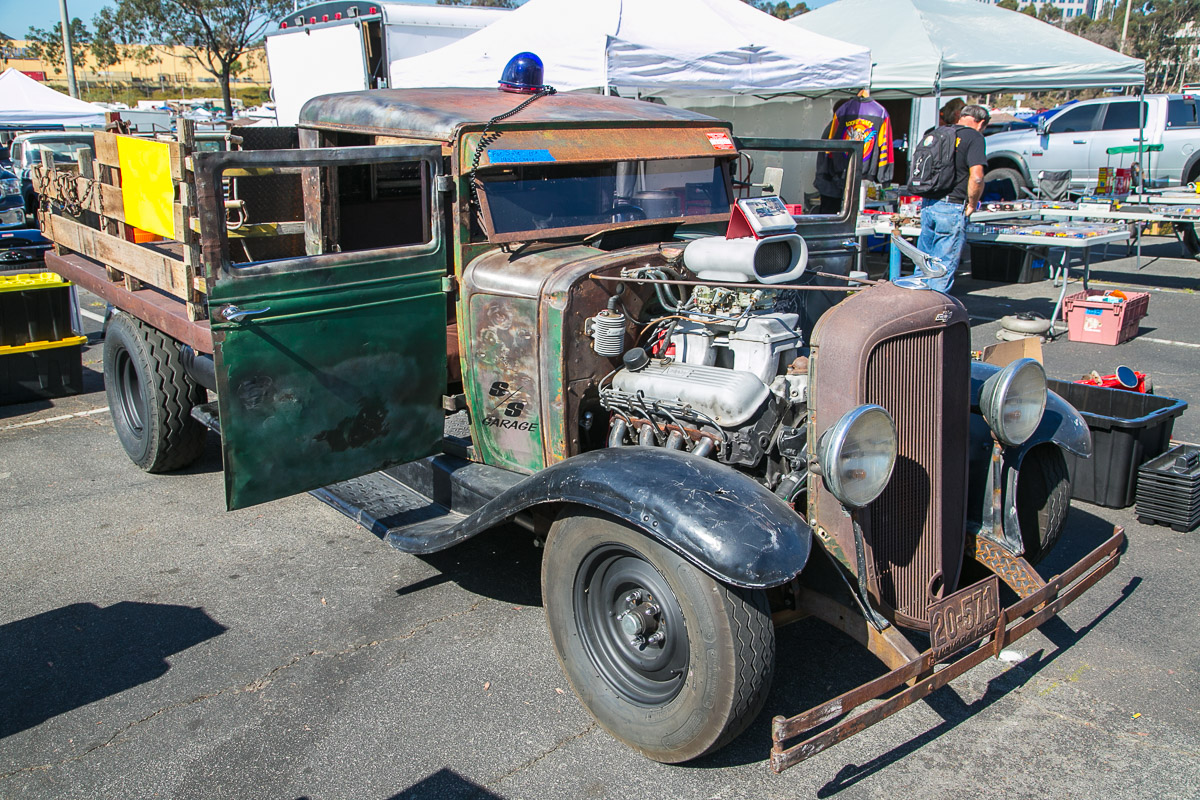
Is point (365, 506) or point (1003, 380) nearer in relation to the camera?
point (1003, 380)

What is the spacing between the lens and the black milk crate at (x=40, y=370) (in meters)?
6.02

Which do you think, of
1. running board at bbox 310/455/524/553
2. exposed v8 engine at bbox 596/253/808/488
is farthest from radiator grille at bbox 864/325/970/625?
running board at bbox 310/455/524/553

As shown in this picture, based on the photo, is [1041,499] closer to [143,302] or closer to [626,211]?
[626,211]

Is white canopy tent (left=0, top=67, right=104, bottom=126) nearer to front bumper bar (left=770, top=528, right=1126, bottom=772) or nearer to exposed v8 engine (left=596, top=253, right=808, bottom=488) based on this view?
exposed v8 engine (left=596, top=253, right=808, bottom=488)

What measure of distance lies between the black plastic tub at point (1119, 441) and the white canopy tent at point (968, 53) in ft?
23.3

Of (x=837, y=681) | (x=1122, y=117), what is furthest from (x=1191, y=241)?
(x=837, y=681)

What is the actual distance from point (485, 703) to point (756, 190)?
2.99 metres

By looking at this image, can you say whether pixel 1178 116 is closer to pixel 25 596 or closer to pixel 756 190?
pixel 756 190

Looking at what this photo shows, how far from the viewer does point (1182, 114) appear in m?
14.2

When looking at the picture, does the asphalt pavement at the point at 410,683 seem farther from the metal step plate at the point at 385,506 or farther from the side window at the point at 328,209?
the side window at the point at 328,209

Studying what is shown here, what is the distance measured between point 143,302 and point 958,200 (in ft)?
22.9

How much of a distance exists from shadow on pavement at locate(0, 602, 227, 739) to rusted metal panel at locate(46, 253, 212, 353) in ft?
3.63

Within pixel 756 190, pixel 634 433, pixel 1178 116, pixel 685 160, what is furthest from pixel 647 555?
pixel 1178 116

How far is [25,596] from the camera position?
11.9 feet
